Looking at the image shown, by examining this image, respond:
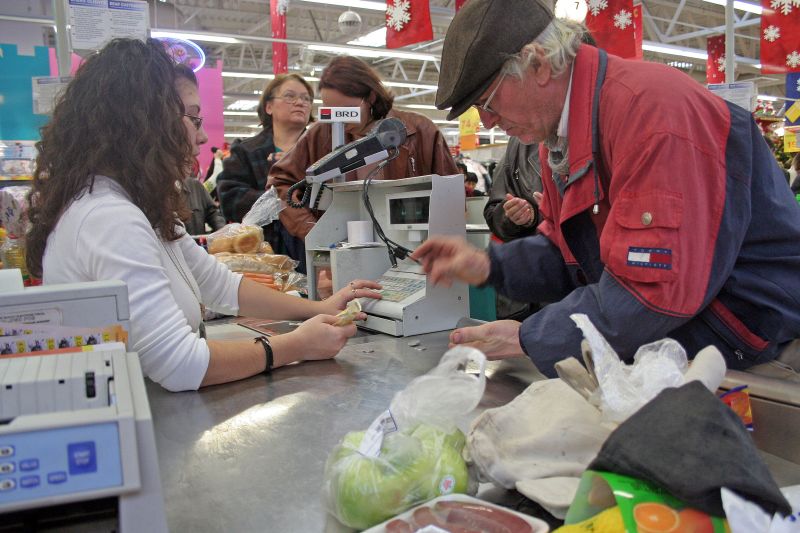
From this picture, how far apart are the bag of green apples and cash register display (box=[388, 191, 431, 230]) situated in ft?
3.82

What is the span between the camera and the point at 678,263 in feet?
3.59

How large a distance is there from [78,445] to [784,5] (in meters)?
A: 7.26

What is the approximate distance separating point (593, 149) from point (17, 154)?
3.64 metres

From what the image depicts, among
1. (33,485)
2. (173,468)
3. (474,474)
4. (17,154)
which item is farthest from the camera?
(17,154)

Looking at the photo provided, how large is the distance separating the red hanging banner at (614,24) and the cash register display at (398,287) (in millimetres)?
4743

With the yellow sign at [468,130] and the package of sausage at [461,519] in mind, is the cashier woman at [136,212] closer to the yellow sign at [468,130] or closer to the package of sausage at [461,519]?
the package of sausage at [461,519]

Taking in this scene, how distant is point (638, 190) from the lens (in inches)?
44.8

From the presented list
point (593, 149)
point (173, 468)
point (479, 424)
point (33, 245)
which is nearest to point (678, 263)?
point (593, 149)

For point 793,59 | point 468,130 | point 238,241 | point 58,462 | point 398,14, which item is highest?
point 398,14

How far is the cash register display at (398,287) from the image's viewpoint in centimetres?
204

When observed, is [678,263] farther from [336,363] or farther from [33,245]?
[33,245]

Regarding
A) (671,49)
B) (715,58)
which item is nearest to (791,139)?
(715,58)

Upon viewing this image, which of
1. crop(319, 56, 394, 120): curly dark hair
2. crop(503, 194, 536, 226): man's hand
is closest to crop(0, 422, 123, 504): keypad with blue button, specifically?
crop(503, 194, 536, 226): man's hand

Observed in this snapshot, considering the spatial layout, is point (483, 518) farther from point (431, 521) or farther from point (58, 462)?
point (58, 462)
